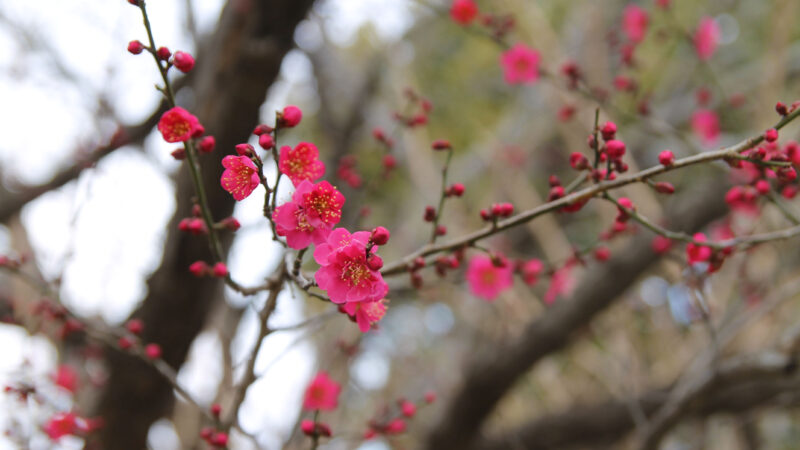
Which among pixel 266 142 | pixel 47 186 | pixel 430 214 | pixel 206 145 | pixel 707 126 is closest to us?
pixel 266 142

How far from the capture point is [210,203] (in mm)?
1899

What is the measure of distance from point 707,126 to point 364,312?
268cm

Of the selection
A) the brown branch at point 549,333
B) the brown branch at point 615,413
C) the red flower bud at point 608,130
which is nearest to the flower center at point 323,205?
the red flower bud at point 608,130

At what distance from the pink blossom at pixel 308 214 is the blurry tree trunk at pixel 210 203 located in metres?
1.10

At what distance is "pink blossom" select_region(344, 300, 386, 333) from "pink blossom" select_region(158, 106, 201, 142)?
0.36m

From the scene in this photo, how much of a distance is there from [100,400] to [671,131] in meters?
2.29

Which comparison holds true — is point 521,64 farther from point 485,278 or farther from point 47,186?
point 47,186

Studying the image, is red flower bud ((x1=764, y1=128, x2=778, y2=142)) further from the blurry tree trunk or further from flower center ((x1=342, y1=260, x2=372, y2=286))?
the blurry tree trunk

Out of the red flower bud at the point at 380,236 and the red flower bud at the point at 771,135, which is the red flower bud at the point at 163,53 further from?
the red flower bud at the point at 771,135

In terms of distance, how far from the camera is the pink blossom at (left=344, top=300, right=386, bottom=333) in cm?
87

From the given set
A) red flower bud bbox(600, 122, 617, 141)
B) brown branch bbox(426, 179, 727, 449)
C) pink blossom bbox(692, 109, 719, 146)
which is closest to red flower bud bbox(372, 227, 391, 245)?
red flower bud bbox(600, 122, 617, 141)

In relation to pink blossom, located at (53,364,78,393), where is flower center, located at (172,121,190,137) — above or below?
above

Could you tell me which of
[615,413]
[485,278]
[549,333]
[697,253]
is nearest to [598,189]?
[697,253]

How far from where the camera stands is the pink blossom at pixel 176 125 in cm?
87
